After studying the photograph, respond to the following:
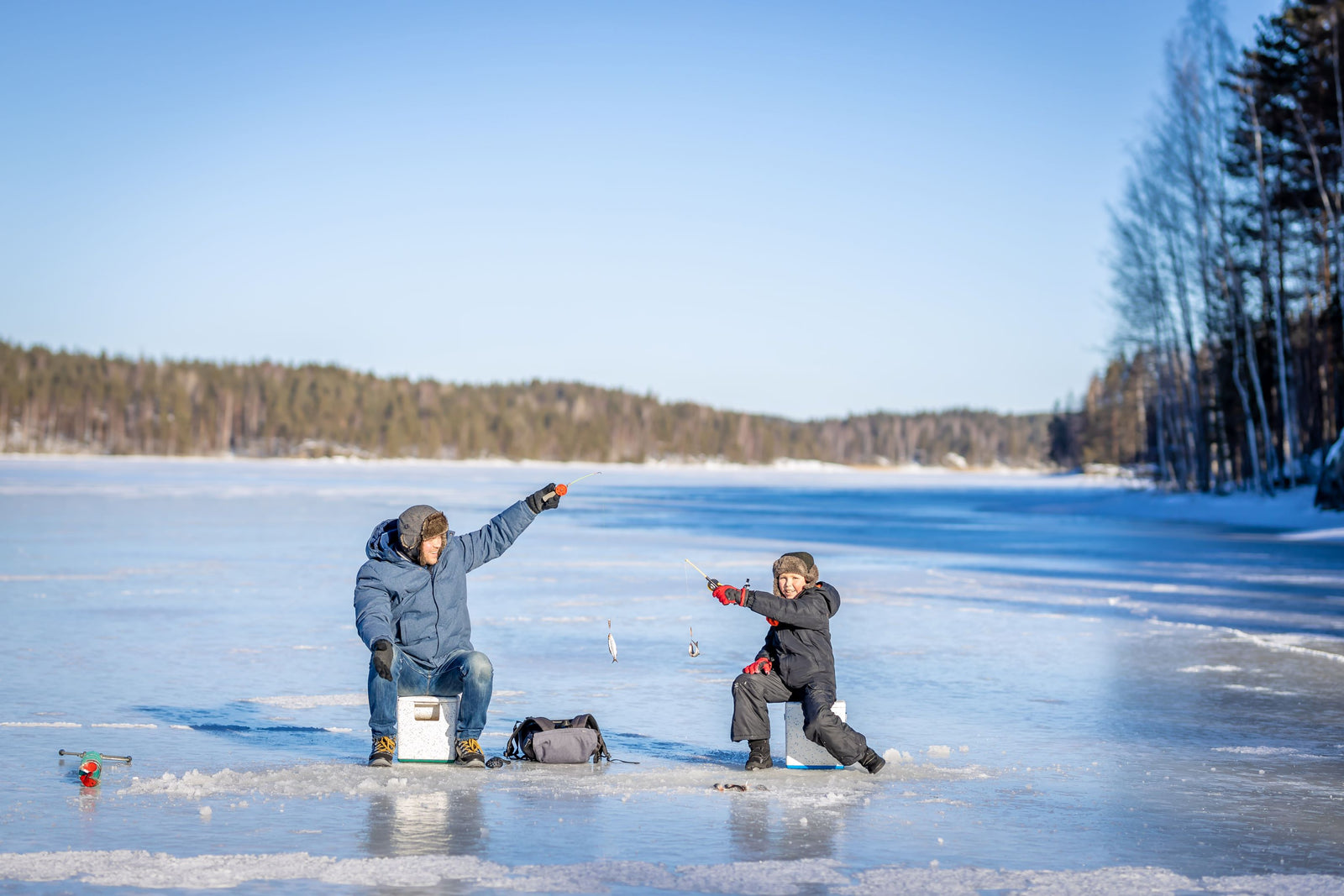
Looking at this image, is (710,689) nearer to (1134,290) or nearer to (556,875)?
(556,875)

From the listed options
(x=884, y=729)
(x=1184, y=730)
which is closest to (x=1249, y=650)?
(x=1184, y=730)

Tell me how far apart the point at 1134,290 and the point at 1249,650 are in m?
39.8

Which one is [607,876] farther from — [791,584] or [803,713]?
[791,584]

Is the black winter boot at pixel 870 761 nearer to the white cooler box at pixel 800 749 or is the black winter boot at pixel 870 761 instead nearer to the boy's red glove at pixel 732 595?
the white cooler box at pixel 800 749

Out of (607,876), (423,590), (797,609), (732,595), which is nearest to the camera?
(607,876)

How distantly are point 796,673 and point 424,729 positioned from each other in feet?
6.70

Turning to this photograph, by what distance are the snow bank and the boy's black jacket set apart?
74.1 inches

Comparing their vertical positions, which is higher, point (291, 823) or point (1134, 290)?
point (1134, 290)

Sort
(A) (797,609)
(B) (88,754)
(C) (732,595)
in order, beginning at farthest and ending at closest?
(A) (797,609) → (C) (732,595) → (B) (88,754)

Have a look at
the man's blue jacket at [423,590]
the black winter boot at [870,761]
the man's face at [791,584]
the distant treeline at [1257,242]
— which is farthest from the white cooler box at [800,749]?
the distant treeline at [1257,242]

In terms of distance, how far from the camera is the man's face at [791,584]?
7.11m

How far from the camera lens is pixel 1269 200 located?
38.1 metres

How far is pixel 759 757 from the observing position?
7.07 m

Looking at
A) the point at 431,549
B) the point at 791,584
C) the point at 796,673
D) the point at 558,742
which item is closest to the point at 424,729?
the point at 558,742
